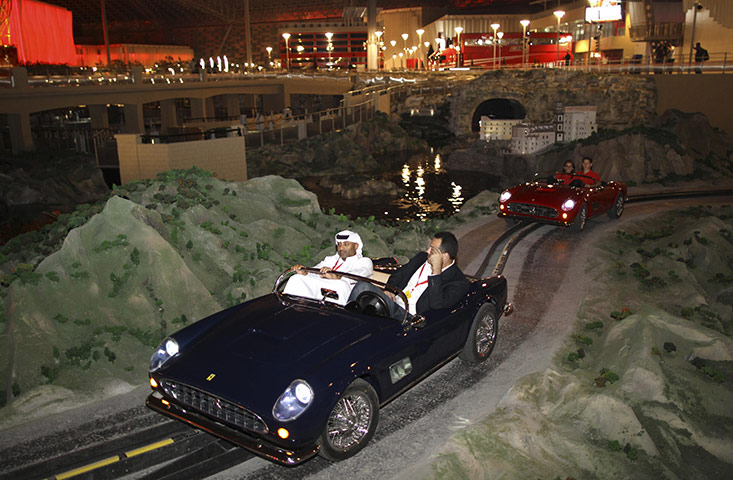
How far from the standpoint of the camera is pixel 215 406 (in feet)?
17.9

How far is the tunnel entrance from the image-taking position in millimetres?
55438

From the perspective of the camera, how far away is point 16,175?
34.2 m

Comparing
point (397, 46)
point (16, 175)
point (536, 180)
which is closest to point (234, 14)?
point (397, 46)

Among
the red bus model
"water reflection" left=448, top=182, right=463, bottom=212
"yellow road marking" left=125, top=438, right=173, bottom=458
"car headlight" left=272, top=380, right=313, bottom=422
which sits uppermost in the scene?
the red bus model

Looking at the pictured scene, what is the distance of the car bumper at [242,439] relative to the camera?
5.09 m

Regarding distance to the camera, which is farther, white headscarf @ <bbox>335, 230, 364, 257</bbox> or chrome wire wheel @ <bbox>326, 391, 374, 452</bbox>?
white headscarf @ <bbox>335, 230, 364, 257</bbox>

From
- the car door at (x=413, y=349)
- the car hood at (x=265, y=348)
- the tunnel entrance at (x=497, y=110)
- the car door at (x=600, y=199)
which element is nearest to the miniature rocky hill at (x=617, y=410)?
the car door at (x=413, y=349)

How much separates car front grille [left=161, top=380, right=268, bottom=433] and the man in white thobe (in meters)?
1.90

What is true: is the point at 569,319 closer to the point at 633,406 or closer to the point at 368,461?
the point at 633,406

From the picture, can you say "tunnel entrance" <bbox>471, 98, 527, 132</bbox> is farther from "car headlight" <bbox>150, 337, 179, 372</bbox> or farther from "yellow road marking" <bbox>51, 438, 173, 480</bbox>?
"yellow road marking" <bbox>51, 438, 173, 480</bbox>

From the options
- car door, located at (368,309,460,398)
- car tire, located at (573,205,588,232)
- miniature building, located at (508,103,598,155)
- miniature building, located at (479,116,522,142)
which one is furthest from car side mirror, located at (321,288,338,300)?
miniature building, located at (479,116,522,142)

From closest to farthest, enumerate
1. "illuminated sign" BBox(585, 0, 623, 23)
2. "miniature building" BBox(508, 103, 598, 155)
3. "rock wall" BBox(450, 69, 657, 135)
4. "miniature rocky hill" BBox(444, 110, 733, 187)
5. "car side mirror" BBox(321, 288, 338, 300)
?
"car side mirror" BBox(321, 288, 338, 300) → "miniature rocky hill" BBox(444, 110, 733, 187) → "miniature building" BBox(508, 103, 598, 155) → "rock wall" BBox(450, 69, 657, 135) → "illuminated sign" BBox(585, 0, 623, 23)

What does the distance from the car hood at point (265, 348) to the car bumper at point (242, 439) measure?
0.31 meters

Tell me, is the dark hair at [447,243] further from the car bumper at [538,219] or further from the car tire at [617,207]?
the car tire at [617,207]
